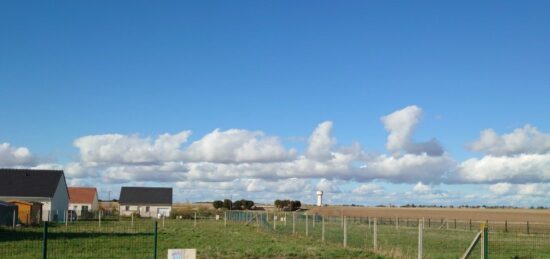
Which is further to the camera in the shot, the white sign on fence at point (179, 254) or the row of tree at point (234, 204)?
the row of tree at point (234, 204)

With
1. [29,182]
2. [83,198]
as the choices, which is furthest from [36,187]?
[83,198]

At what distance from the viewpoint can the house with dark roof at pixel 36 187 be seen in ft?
211

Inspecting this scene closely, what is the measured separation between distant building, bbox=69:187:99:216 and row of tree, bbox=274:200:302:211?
40549mm

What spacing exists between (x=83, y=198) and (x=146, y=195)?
8.22m

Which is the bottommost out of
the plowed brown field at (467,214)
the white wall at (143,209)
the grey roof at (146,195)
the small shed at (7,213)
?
the plowed brown field at (467,214)

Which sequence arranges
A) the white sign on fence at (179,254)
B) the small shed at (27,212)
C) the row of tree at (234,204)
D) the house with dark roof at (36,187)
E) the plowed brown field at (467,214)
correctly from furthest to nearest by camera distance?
1. the row of tree at (234,204)
2. the plowed brown field at (467,214)
3. the house with dark roof at (36,187)
4. the small shed at (27,212)
5. the white sign on fence at (179,254)

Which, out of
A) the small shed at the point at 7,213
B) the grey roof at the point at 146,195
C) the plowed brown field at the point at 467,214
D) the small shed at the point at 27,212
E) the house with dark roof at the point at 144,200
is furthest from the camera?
the grey roof at the point at 146,195

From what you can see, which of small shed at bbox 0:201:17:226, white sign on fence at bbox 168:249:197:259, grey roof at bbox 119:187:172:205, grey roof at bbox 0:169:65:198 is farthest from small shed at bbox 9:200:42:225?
white sign on fence at bbox 168:249:197:259

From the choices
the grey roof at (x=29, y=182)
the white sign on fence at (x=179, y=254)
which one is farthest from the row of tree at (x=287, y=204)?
the white sign on fence at (x=179, y=254)

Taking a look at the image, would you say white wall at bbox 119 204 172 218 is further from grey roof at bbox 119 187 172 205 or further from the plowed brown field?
the plowed brown field

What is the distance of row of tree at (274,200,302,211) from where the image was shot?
4923 inches

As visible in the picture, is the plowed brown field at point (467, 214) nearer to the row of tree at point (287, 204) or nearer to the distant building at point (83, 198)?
the row of tree at point (287, 204)

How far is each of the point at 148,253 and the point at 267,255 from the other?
4034mm

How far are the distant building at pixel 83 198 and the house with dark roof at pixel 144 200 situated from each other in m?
3.54
